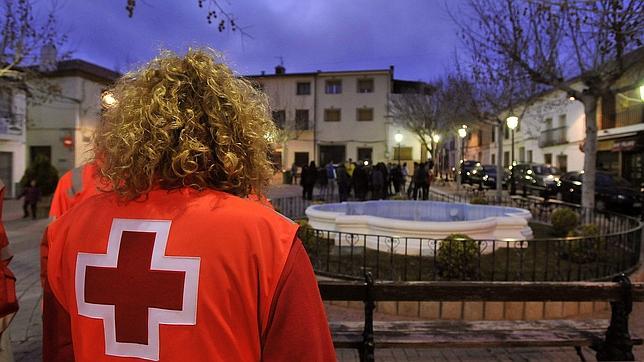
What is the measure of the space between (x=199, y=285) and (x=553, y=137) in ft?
121

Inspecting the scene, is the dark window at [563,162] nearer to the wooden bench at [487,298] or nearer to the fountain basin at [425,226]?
the fountain basin at [425,226]

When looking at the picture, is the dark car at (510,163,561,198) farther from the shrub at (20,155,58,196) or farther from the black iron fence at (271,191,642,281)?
the shrub at (20,155,58,196)

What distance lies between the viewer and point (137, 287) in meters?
Answer: 1.10

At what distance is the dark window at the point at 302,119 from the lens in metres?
39.4

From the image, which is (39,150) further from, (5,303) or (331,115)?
(5,303)

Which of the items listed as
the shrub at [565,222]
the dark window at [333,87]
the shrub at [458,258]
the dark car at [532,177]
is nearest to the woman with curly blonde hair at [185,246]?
the shrub at [458,258]

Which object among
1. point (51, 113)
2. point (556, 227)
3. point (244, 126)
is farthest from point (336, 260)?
point (51, 113)

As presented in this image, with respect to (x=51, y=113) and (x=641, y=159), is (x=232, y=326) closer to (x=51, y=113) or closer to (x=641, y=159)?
(x=641, y=159)

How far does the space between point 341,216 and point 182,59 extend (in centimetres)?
680

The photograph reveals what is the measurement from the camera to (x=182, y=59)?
128 centimetres

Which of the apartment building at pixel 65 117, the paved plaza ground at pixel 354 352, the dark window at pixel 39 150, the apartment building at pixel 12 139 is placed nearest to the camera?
the paved plaza ground at pixel 354 352

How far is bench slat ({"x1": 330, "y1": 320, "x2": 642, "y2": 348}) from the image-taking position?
333 cm

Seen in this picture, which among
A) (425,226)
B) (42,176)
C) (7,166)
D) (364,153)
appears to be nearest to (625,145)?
(364,153)

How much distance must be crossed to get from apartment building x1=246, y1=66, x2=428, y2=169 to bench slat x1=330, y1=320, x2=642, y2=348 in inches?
1400
